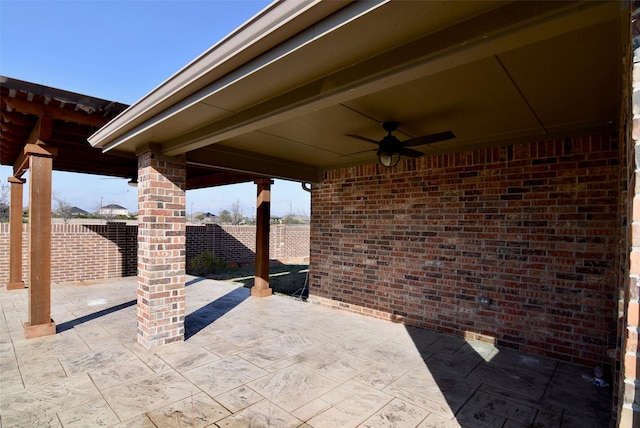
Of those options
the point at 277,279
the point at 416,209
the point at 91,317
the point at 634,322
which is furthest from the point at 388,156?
the point at 277,279

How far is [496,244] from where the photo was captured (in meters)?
4.13

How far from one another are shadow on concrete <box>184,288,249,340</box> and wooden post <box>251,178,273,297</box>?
0.39 metres

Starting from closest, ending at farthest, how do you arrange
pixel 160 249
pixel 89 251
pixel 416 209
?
pixel 160 249
pixel 416 209
pixel 89 251

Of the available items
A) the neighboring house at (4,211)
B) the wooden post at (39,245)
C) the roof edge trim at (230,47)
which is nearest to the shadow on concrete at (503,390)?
the roof edge trim at (230,47)

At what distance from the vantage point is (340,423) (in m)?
2.46

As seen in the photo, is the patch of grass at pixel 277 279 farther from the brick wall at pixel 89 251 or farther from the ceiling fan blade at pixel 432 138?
the ceiling fan blade at pixel 432 138

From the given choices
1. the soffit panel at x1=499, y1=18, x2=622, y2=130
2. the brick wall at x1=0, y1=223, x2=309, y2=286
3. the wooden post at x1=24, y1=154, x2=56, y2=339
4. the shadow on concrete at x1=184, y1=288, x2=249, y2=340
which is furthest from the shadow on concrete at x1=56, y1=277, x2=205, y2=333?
the soffit panel at x1=499, y1=18, x2=622, y2=130

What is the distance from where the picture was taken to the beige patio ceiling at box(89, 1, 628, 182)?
1.51 m

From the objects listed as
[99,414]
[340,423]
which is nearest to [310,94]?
[340,423]

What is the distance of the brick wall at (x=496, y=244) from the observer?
3.50 metres

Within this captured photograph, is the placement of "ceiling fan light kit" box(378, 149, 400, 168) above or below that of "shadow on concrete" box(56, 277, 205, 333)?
above

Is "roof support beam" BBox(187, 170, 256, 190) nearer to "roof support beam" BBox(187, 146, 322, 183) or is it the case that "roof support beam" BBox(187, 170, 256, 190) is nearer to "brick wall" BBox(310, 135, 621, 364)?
"roof support beam" BBox(187, 146, 322, 183)

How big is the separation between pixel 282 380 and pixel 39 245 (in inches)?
149

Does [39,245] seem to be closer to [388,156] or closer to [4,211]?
[388,156]
